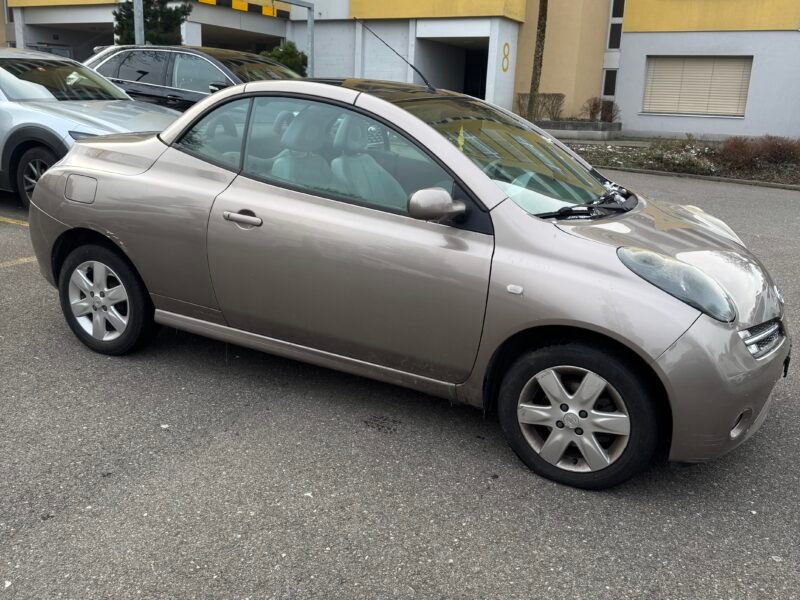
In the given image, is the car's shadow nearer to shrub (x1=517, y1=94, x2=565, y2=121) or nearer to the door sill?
the door sill

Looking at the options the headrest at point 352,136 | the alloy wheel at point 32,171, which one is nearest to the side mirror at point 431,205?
the headrest at point 352,136

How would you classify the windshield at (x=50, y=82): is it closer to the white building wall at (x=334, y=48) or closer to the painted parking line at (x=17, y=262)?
the painted parking line at (x=17, y=262)

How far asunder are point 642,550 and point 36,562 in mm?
2223

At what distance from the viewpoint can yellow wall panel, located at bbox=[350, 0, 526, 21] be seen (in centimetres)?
2350

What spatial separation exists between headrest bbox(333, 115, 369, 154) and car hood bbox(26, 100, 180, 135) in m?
4.47

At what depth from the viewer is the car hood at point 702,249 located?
3.25 m

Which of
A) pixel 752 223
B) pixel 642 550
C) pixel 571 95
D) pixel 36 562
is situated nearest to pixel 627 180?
pixel 752 223

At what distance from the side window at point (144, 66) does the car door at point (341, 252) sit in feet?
26.1

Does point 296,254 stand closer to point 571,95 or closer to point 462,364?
point 462,364

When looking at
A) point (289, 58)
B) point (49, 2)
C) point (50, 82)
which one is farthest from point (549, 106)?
point (50, 82)

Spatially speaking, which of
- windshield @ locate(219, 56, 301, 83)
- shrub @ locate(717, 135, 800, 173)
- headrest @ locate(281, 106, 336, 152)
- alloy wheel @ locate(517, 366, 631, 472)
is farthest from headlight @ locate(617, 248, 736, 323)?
shrub @ locate(717, 135, 800, 173)

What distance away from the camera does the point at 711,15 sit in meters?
24.7

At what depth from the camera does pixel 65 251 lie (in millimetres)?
4535

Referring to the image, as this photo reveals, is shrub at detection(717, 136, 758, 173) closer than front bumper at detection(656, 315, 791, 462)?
No
